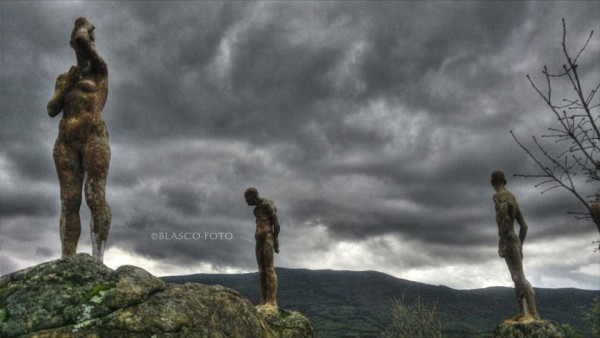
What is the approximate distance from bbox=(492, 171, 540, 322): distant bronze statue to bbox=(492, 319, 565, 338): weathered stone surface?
0.71m

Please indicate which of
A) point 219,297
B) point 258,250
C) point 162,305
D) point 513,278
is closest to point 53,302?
point 162,305

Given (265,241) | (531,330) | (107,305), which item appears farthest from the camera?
(265,241)

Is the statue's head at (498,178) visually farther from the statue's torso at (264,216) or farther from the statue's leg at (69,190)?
the statue's leg at (69,190)

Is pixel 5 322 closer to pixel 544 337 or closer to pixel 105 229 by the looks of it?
pixel 105 229

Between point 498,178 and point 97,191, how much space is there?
40.8ft

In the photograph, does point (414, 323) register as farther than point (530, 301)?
Yes

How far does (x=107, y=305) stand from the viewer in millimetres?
4609

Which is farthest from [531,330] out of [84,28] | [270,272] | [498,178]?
[84,28]

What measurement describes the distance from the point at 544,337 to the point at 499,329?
1418 millimetres

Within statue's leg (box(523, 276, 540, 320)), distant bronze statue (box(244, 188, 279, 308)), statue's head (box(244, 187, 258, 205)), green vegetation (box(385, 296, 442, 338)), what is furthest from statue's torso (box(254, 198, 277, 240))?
green vegetation (box(385, 296, 442, 338))

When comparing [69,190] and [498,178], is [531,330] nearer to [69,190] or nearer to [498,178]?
[498,178]

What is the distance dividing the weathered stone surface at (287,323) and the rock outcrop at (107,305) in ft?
23.6

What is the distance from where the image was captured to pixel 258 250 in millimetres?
14719

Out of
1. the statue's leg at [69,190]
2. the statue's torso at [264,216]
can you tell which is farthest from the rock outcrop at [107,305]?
the statue's torso at [264,216]
